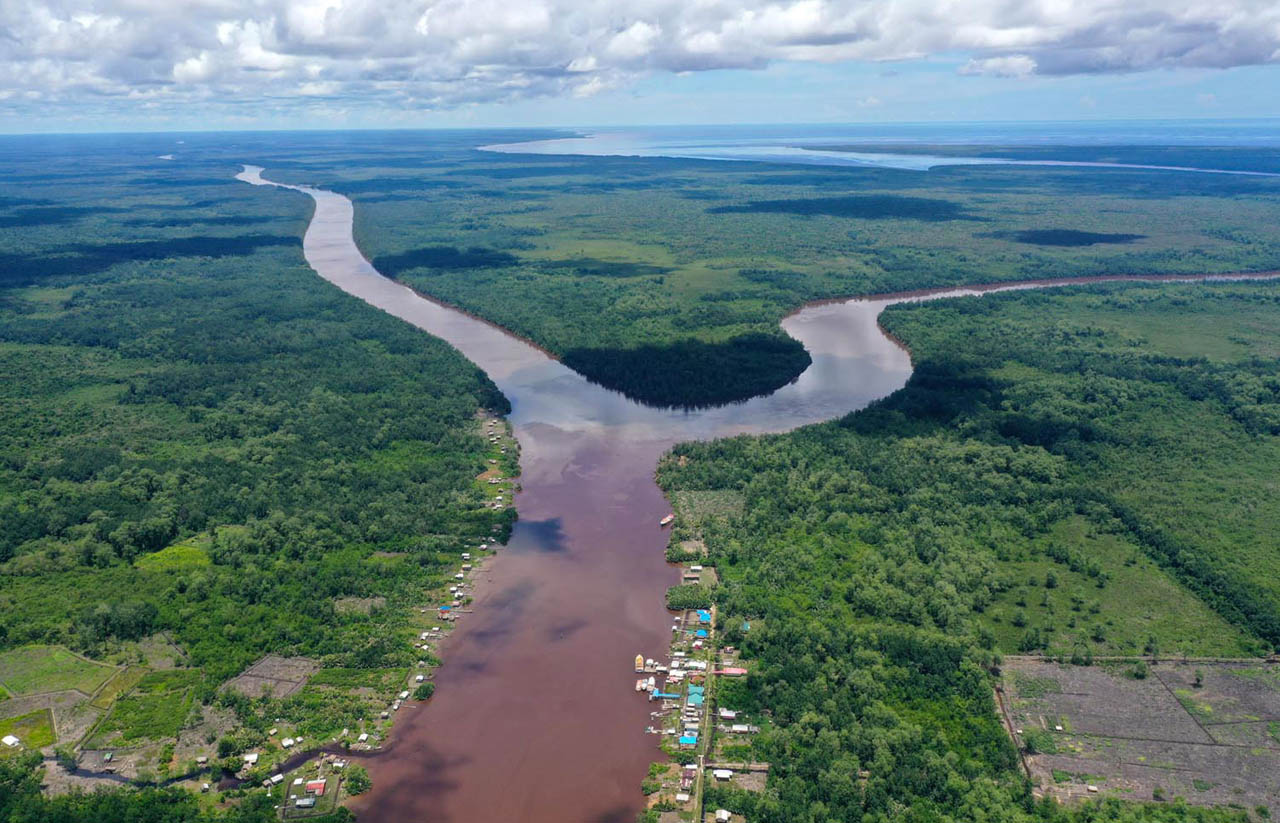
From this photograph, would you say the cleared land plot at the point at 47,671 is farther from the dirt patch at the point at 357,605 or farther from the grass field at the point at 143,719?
the dirt patch at the point at 357,605

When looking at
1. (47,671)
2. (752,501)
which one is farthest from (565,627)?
(47,671)

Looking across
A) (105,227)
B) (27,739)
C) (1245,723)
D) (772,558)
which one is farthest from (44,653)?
(105,227)

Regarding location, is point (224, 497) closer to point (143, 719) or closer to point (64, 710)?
point (64, 710)

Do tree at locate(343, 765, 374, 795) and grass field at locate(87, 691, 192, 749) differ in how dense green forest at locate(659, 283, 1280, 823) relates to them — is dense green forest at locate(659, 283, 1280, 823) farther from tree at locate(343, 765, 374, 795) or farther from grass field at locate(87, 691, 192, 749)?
grass field at locate(87, 691, 192, 749)

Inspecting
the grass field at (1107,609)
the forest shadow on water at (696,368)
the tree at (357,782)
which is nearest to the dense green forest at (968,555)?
the grass field at (1107,609)

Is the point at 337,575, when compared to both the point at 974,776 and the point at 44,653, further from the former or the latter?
the point at 974,776
